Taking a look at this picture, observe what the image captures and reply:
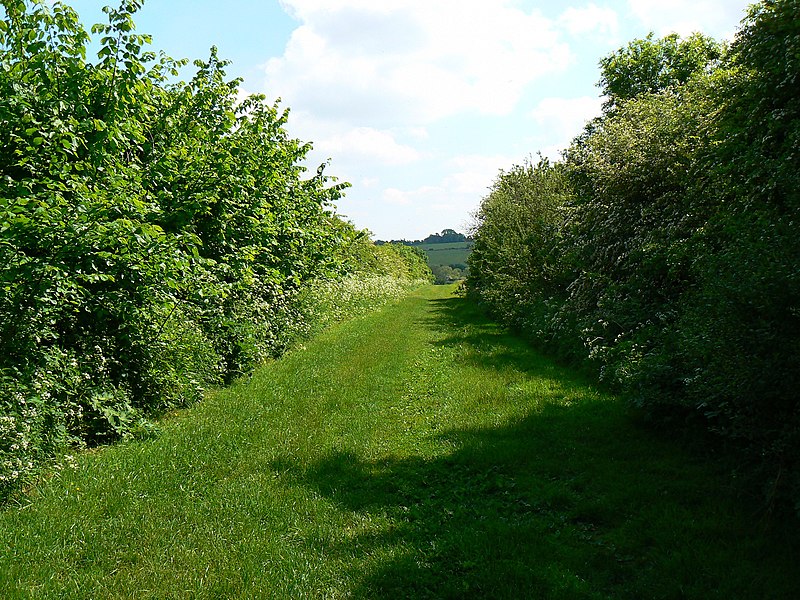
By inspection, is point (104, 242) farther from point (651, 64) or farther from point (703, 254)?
point (651, 64)

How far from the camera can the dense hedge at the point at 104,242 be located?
6.40m

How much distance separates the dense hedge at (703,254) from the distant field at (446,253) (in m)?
125

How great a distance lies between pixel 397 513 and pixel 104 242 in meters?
4.64

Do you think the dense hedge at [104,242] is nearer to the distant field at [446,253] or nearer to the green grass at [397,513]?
the green grass at [397,513]

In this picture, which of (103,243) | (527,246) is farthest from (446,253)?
(103,243)

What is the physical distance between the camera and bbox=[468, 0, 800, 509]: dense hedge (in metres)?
4.98

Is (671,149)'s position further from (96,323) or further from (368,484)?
(96,323)

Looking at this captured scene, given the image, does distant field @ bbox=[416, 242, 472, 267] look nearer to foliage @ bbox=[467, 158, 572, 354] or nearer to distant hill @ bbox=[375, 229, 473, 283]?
Result: distant hill @ bbox=[375, 229, 473, 283]

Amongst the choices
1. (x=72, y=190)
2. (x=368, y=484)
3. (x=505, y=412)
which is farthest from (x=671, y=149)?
(x=72, y=190)

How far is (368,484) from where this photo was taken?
6.56m

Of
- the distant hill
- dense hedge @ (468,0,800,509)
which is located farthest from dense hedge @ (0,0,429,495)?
the distant hill

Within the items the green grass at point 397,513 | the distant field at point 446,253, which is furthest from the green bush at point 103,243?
the distant field at point 446,253

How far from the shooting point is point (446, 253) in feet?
539

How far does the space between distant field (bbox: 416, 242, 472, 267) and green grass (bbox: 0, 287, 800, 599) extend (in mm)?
131456
